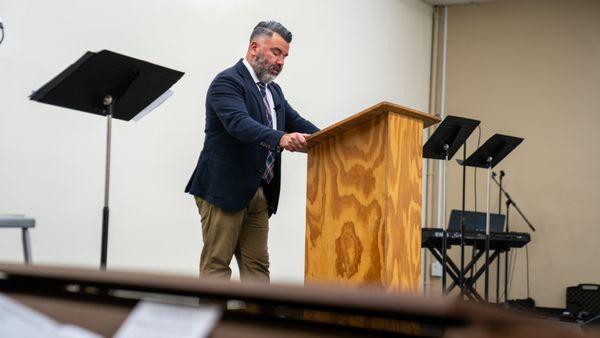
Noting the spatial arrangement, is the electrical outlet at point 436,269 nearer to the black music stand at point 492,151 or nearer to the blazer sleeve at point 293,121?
the black music stand at point 492,151

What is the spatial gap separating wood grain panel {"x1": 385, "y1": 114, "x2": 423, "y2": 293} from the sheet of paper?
1.81m

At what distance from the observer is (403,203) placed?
2525 mm

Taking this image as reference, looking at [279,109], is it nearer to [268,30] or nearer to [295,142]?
[268,30]

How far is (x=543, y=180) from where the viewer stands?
24.0 ft

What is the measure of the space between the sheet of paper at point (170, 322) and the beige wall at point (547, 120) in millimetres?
6995

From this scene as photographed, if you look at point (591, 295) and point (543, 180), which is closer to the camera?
point (591, 295)

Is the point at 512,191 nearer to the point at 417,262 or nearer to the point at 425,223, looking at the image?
the point at 425,223

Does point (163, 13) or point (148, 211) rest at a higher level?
point (163, 13)

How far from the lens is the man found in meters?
3.10

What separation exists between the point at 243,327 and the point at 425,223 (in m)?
7.31

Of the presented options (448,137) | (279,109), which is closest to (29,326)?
(279,109)

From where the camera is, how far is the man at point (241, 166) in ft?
10.2

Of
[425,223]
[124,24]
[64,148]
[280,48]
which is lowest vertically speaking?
[425,223]

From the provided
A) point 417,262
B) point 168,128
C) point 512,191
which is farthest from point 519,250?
point 417,262
